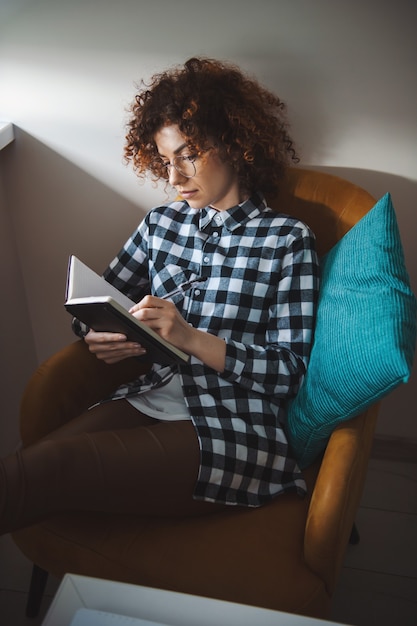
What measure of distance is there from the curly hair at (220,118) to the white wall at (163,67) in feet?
0.33

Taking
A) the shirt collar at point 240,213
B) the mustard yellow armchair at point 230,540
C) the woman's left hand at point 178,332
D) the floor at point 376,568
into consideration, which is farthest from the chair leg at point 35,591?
the shirt collar at point 240,213

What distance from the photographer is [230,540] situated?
1.14m

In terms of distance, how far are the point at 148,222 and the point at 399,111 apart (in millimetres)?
633

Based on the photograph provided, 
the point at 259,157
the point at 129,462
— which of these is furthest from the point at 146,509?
the point at 259,157

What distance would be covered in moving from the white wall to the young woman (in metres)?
0.09

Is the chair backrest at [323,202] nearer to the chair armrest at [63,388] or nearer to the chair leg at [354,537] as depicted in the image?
the chair armrest at [63,388]

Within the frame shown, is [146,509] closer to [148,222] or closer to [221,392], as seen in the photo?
[221,392]

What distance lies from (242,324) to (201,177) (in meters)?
0.32

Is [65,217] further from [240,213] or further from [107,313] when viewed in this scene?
[107,313]

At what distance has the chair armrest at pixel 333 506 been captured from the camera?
40.8 inches

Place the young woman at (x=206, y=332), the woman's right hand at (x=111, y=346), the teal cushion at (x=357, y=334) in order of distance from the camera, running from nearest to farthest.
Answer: the teal cushion at (x=357, y=334) < the young woman at (x=206, y=332) < the woman's right hand at (x=111, y=346)

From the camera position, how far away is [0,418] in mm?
1778

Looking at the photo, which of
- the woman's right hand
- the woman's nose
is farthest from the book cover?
the woman's nose

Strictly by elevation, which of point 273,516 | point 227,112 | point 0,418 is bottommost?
point 273,516
